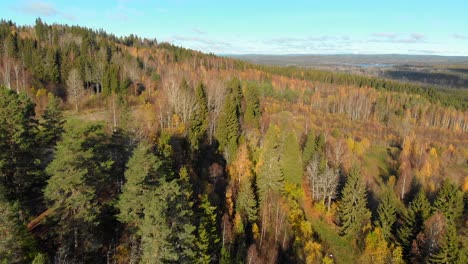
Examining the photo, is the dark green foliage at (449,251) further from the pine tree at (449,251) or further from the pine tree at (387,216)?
the pine tree at (387,216)

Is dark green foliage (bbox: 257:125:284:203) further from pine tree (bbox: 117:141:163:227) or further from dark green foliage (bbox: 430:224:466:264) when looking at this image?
pine tree (bbox: 117:141:163:227)

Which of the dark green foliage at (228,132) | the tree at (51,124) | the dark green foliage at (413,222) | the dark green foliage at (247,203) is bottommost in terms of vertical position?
the dark green foliage at (413,222)

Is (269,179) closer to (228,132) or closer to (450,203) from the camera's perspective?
(228,132)

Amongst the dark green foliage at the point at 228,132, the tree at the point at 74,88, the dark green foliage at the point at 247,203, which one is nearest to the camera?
the dark green foliage at the point at 247,203

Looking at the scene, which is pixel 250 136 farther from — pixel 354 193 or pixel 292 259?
pixel 292 259

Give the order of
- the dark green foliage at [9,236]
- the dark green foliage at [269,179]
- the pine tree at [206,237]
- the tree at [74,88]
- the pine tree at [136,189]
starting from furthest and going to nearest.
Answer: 1. the tree at [74,88]
2. the dark green foliage at [269,179]
3. the pine tree at [206,237]
4. the pine tree at [136,189]
5. the dark green foliage at [9,236]

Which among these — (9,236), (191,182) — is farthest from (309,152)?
(9,236)

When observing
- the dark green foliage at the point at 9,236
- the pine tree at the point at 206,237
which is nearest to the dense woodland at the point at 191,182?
the dark green foliage at the point at 9,236
